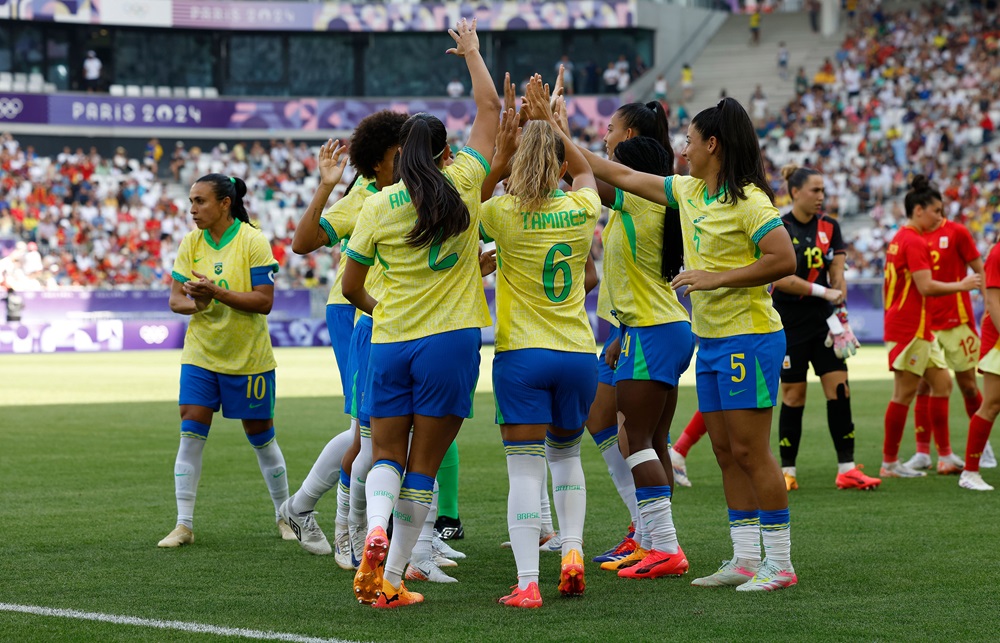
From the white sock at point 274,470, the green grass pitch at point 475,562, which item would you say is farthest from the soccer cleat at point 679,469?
the white sock at point 274,470

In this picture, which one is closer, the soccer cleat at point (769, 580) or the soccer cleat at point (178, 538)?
the soccer cleat at point (769, 580)

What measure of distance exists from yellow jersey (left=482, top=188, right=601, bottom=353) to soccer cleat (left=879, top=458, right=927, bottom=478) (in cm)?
542

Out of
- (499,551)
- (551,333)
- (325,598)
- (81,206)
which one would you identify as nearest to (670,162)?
(551,333)

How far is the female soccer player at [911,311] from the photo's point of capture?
1012 cm

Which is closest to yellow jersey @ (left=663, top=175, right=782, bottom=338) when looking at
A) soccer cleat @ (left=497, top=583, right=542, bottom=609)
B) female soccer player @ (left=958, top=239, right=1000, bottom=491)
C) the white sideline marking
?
soccer cleat @ (left=497, top=583, right=542, bottom=609)

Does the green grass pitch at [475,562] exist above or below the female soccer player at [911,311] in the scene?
below

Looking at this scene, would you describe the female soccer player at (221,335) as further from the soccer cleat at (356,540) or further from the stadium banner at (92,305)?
the stadium banner at (92,305)

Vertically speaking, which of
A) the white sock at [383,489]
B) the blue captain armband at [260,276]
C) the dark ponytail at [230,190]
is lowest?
the white sock at [383,489]

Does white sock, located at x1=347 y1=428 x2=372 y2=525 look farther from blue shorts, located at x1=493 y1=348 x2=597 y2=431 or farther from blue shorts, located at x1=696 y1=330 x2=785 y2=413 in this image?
blue shorts, located at x1=696 y1=330 x2=785 y2=413

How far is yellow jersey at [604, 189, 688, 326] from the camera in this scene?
6.70 m

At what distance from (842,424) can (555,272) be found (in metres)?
4.71

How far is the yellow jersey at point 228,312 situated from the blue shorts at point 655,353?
239 centimetres

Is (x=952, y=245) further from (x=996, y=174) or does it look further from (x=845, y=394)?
(x=996, y=174)

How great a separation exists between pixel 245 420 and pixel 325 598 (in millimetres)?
2069
